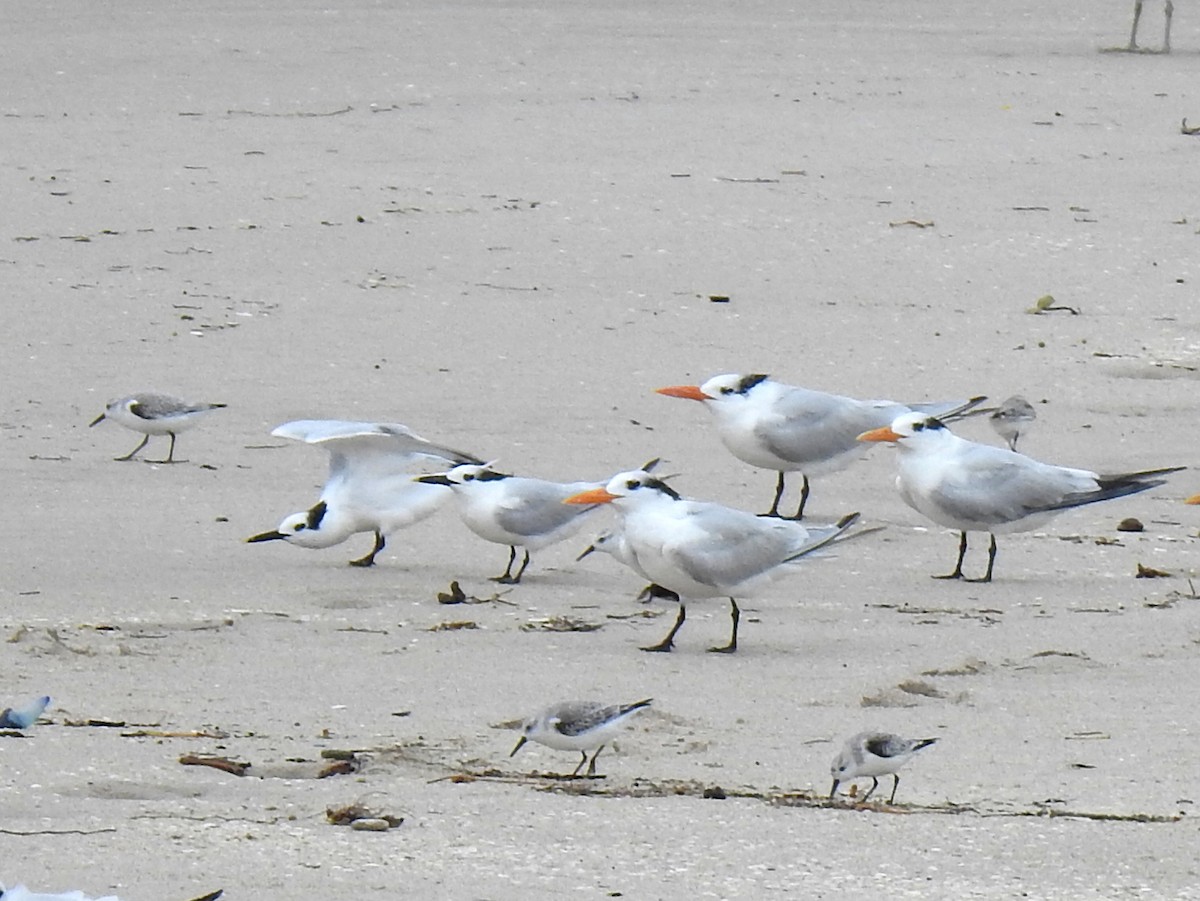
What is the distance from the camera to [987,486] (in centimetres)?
693

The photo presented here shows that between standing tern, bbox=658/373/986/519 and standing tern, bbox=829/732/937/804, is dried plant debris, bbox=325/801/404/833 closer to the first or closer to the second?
Answer: standing tern, bbox=829/732/937/804

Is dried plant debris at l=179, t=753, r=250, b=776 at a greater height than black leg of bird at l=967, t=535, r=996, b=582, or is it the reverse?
dried plant debris at l=179, t=753, r=250, b=776

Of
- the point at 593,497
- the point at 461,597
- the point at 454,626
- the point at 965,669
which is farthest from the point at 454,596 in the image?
the point at 965,669

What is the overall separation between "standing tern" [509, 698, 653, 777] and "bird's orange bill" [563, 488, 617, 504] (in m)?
1.49

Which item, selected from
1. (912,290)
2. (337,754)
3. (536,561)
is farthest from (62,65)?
(337,754)

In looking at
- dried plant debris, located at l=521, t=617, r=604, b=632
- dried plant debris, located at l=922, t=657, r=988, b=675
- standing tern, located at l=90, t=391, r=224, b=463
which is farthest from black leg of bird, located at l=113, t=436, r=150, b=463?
dried plant debris, located at l=922, t=657, r=988, b=675

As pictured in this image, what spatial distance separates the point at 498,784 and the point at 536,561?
8.23ft

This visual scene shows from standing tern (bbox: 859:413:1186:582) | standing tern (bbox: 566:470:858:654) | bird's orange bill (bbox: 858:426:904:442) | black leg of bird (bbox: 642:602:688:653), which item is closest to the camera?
black leg of bird (bbox: 642:602:688:653)

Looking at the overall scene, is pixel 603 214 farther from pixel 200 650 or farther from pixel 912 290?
pixel 200 650

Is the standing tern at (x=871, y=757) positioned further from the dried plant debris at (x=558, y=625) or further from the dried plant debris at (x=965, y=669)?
the dried plant debris at (x=558, y=625)

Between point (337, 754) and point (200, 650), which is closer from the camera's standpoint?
point (337, 754)

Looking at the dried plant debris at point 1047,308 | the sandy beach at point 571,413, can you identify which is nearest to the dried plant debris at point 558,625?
the sandy beach at point 571,413

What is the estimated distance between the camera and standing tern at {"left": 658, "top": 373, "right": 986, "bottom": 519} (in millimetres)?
7535

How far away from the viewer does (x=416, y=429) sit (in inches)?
322
